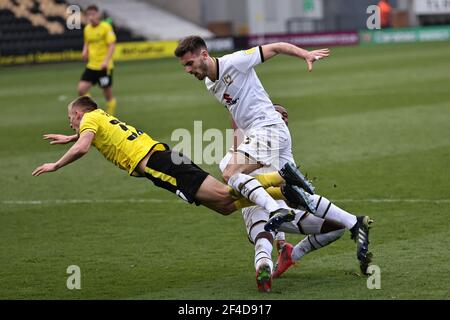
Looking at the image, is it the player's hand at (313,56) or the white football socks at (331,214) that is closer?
the white football socks at (331,214)

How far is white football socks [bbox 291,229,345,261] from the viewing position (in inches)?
343

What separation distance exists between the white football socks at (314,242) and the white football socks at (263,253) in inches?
21.1

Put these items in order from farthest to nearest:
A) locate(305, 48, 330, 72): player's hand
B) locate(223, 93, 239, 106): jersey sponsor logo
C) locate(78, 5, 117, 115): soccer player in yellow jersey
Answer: locate(78, 5, 117, 115): soccer player in yellow jersey → locate(223, 93, 239, 106): jersey sponsor logo → locate(305, 48, 330, 72): player's hand

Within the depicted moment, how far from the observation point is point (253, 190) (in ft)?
27.3

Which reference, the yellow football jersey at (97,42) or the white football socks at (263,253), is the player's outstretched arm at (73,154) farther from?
the yellow football jersey at (97,42)

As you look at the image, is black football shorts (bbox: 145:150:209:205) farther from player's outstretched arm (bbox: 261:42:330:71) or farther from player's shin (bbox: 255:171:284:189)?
player's outstretched arm (bbox: 261:42:330:71)

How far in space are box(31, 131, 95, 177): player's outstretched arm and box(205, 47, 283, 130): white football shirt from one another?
124 cm

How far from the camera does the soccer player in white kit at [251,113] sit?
27.9 feet

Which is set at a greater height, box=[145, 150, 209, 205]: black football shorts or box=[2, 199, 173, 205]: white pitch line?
box=[145, 150, 209, 205]: black football shorts

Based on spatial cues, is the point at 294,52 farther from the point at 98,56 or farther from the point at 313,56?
the point at 98,56

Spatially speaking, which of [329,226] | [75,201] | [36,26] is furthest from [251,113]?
[36,26]

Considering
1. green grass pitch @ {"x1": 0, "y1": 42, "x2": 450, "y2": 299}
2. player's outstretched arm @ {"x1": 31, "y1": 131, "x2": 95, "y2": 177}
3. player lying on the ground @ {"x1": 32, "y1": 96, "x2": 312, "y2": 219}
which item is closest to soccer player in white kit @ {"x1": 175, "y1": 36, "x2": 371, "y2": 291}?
player lying on the ground @ {"x1": 32, "y1": 96, "x2": 312, "y2": 219}

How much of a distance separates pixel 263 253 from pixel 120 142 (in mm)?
1686

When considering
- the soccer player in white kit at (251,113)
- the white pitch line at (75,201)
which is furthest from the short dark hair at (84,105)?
the white pitch line at (75,201)
